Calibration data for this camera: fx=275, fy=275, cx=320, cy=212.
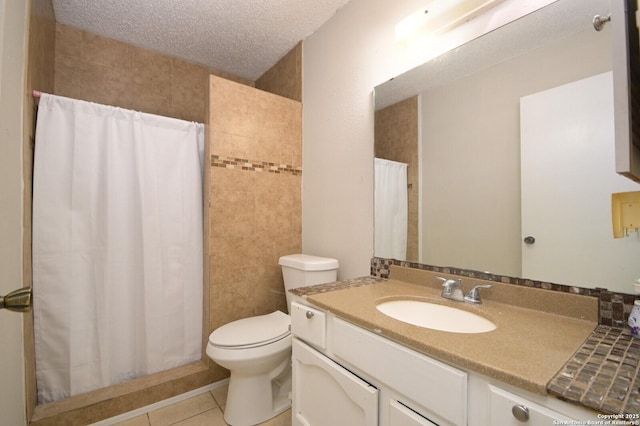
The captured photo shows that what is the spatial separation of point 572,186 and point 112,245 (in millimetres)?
2168

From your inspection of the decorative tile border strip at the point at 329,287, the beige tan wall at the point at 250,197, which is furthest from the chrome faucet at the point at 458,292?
the beige tan wall at the point at 250,197

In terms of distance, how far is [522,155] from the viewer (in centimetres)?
98

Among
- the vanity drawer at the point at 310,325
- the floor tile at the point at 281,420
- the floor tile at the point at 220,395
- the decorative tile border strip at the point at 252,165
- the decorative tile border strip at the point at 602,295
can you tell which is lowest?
the floor tile at the point at 220,395

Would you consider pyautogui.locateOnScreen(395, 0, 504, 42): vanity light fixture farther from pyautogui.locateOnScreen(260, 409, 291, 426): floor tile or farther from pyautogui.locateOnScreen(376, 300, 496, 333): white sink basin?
pyautogui.locateOnScreen(260, 409, 291, 426): floor tile

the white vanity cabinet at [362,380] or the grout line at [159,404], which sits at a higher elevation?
the white vanity cabinet at [362,380]

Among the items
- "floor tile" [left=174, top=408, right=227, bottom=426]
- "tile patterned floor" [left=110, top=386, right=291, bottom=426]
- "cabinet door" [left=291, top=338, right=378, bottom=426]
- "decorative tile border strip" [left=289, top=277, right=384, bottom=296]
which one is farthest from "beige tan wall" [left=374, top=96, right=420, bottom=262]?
"floor tile" [left=174, top=408, right=227, bottom=426]

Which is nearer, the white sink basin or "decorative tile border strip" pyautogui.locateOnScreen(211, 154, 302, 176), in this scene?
the white sink basin

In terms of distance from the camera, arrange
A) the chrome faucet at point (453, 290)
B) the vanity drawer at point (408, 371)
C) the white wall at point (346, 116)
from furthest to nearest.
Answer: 1. the white wall at point (346, 116)
2. the chrome faucet at point (453, 290)
3. the vanity drawer at point (408, 371)

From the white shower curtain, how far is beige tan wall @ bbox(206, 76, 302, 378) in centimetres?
22

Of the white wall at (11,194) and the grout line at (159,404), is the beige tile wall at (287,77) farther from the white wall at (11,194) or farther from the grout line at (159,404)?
the grout line at (159,404)

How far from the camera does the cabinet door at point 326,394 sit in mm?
832

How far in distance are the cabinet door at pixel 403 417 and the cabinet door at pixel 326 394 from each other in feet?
0.18

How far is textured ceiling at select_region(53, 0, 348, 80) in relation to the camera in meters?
1.69

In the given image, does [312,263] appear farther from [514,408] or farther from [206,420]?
[514,408]
